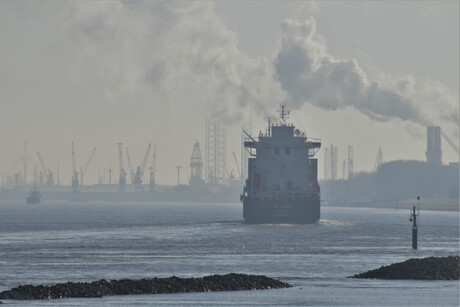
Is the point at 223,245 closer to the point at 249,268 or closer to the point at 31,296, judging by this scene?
the point at 249,268

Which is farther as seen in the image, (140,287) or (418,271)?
(418,271)

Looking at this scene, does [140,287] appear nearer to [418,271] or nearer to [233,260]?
[418,271]

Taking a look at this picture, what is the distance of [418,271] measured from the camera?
→ 102 metres

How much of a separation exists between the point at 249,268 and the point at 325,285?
635 inches

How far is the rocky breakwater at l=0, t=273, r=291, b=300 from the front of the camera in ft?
269

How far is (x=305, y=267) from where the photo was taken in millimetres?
113812

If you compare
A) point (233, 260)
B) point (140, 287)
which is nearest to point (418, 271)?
point (233, 260)

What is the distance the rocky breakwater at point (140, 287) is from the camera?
8206 centimetres

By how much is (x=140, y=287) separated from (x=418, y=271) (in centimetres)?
2434

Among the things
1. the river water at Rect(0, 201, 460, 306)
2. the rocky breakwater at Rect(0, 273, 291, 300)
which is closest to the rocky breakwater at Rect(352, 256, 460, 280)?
the river water at Rect(0, 201, 460, 306)

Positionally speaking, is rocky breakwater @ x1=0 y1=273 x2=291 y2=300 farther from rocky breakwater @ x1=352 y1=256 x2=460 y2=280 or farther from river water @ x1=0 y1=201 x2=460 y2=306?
rocky breakwater @ x1=352 y1=256 x2=460 y2=280

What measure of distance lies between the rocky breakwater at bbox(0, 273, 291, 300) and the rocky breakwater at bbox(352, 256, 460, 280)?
10262mm

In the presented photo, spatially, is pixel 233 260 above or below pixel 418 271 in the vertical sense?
above

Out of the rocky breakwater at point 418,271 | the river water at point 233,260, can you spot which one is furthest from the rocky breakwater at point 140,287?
the rocky breakwater at point 418,271
